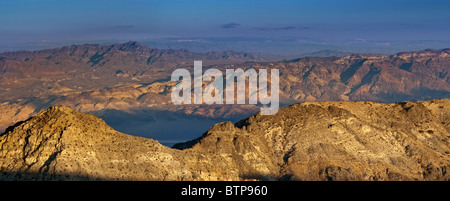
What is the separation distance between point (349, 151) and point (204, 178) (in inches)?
1569

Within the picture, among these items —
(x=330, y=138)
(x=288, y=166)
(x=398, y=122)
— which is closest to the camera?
(x=288, y=166)

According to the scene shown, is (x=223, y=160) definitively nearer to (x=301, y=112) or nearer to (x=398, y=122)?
(x=301, y=112)

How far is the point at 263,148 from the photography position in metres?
103

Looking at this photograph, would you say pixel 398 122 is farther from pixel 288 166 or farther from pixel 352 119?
pixel 288 166

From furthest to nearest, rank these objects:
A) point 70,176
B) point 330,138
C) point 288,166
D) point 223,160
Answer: point 330,138
point 288,166
point 223,160
point 70,176

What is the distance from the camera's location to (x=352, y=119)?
11294cm

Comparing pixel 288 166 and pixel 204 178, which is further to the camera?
pixel 288 166

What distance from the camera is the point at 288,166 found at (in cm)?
10031

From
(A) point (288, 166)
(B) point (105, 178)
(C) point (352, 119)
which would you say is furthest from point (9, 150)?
(C) point (352, 119)

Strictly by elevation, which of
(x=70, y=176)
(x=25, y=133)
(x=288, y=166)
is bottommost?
(x=288, y=166)

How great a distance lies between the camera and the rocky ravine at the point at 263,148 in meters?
71.4

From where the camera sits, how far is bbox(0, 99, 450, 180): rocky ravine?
7138 cm
